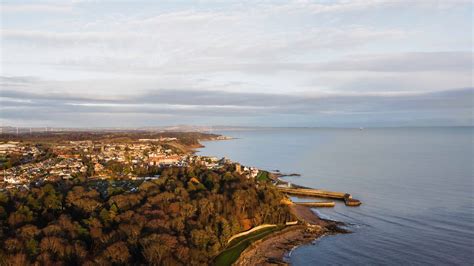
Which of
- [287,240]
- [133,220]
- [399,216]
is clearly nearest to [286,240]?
[287,240]

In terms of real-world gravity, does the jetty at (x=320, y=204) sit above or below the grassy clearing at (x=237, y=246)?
above

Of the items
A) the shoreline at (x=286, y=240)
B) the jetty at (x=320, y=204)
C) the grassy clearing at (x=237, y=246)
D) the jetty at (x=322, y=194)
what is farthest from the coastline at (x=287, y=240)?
the jetty at (x=322, y=194)

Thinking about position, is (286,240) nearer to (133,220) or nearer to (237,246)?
(237,246)

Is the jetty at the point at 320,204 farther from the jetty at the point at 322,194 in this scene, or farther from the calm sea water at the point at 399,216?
the jetty at the point at 322,194

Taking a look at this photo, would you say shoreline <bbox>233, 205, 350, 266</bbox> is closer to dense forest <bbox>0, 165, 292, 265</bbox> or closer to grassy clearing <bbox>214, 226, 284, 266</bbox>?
grassy clearing <bbox>214, 226, 284, 266</bbox>

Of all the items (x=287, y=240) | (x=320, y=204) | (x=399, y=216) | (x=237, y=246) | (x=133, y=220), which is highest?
(x=133, y=220)
